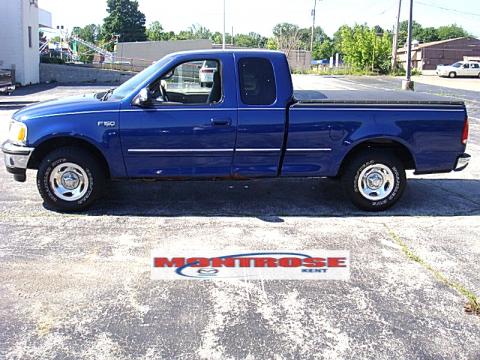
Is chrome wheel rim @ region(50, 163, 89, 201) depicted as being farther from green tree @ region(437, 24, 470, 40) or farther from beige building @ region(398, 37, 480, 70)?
green tree @ region(437, 24, 470, 40)

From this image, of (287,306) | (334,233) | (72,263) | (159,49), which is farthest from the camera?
(159,49)

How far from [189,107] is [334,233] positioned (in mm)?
2114

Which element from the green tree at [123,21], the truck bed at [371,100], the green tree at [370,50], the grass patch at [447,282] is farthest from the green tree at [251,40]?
the grass patch at [447,282]

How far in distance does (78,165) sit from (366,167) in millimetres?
3327

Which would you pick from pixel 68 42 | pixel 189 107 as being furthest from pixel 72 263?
pixel 68 42

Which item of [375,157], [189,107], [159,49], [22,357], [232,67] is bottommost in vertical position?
[22,357]

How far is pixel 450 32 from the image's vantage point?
142m

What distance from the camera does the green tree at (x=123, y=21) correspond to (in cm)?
9288

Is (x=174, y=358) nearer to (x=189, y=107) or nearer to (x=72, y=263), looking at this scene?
(x=72, y=263)

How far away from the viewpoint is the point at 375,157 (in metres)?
6.26

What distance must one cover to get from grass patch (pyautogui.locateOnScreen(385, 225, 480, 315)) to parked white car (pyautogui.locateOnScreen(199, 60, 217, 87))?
2.71 metres

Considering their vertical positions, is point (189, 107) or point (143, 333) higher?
point (189, 107)

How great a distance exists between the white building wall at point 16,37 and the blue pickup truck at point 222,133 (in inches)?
1023

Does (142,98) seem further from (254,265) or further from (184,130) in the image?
(254,265)
